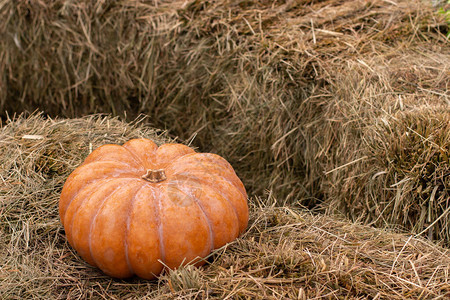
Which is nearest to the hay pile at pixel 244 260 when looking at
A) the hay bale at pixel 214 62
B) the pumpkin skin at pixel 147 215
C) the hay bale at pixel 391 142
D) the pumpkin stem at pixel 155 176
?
the pumpkin skin at pixel 147 215

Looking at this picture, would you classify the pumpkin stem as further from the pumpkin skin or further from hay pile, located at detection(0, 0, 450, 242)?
hay pile, located at detection(0, 0, 450, 242)

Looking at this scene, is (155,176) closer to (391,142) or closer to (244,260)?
(244,260)

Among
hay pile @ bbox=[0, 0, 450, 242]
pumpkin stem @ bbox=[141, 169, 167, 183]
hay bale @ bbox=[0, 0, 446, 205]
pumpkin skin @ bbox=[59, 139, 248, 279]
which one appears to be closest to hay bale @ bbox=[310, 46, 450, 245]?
hay pile @ bbox=[0, 0, 450, 242]

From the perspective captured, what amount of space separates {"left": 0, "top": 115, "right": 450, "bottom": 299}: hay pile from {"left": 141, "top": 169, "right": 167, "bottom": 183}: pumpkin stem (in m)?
0.44

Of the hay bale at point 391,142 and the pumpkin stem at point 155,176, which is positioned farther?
the hay bale at point 391,142

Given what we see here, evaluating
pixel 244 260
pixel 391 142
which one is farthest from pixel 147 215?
pixel 391 142

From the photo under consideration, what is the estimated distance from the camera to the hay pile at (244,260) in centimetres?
194

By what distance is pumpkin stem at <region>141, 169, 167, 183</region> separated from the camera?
2.30 meters

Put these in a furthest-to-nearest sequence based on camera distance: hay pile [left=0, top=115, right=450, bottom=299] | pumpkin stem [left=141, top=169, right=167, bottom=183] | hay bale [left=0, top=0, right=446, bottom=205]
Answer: hay bale [left=0, top=0, right=446, bottom=205] → pumpkin stem [left=141, top=169, right=167, bottom=183] → hay pile [left=0, top=115, right=450, bottom=299]

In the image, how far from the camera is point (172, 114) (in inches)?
174

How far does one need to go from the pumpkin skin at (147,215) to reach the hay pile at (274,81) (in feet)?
2.97

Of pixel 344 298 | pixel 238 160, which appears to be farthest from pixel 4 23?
pixel 344 298

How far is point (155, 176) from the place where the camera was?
2299 millimetres

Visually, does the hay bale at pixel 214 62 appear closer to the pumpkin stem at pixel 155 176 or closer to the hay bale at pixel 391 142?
the hay bale at pixel 391 142
